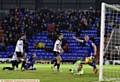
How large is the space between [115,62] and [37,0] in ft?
61.8

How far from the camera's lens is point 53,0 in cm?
4888

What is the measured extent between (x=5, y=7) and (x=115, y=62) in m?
20.5

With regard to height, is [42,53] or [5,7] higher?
[5,7]

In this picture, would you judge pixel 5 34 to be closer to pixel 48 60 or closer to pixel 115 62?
pixel 48 60

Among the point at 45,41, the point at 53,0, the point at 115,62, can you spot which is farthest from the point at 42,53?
the point at 115,62

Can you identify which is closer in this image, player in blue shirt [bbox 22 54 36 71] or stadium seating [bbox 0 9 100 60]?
player in blue shirt [bbox 22 54 36 71]

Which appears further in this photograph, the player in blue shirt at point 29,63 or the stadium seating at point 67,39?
the stadium seating at point 67,39

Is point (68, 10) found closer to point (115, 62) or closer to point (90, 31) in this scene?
point (90, 31)

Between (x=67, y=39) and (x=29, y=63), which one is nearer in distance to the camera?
(x=29, y=63)

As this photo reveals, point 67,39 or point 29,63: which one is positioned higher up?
point 29,63

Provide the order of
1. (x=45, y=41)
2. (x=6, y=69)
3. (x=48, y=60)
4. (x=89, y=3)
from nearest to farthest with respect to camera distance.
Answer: (x=6, y=69) < (x=48, y=60) < (x=45, y=41) < (x=89, y=3)

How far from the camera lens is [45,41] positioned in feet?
145

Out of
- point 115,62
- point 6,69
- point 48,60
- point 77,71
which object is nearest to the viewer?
point 77,71

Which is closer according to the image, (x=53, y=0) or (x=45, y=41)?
(x=45, y=41)
